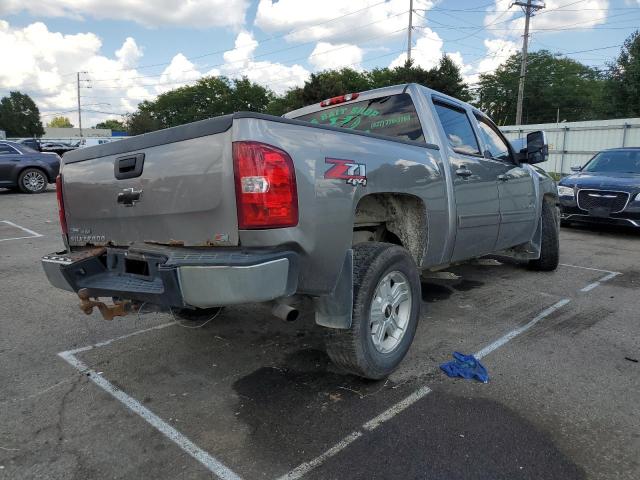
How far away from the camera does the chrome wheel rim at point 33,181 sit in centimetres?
1437

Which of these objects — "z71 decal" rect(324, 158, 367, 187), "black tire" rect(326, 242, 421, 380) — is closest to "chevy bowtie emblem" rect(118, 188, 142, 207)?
"z71 decal" rect(324, 158, 367, 187)

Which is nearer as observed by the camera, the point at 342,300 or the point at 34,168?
the point at 342,300

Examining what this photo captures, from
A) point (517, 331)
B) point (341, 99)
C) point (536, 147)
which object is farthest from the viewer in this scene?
point (536, 147)

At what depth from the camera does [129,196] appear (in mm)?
2840

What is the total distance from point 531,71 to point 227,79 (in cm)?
4553

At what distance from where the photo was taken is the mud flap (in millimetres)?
2676

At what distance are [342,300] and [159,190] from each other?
119 cm

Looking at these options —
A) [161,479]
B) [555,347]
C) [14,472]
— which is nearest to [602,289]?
[555,347]

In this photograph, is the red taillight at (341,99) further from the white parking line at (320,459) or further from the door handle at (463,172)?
the white parking line at (320,459)

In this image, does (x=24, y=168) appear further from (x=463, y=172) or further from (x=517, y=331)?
(x=517, y=331)

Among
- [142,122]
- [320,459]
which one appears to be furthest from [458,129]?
[142,122]

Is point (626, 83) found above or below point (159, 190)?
above

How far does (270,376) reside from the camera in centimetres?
322

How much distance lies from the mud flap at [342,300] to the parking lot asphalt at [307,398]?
0.54 meters
